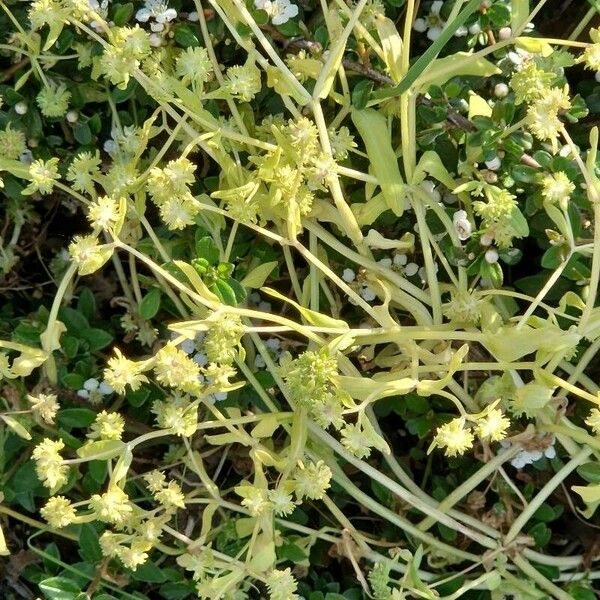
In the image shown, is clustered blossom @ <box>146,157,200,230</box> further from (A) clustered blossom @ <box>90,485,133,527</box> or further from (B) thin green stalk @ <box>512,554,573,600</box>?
(B) thin green stalk @ <box>512,554,573,600</box>

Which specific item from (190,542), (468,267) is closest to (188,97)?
(468,267)

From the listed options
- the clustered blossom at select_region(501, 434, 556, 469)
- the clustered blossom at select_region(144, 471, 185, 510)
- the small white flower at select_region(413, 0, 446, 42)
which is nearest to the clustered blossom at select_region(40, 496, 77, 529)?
the clustered blossom at select_region(144, 471, 185, 510)

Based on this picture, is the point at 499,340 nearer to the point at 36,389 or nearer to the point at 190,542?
the point at 190,542

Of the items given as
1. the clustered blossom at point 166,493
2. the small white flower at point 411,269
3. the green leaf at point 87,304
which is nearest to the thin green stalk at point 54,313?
the green leaf at point 87,304

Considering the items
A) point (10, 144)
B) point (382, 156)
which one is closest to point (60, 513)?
point (10, 144)

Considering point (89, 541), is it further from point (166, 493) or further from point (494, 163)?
point (494, 163)

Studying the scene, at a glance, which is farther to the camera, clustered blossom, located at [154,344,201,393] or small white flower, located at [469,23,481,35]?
small white flower, located at [469,23,481,35]

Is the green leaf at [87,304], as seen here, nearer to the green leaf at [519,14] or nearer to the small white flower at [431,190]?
the small white flower at [431,190]
